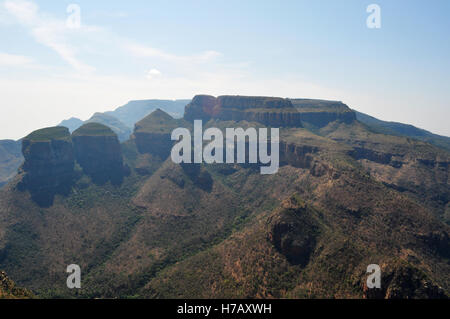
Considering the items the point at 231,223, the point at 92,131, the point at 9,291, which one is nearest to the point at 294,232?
the point at 231,223

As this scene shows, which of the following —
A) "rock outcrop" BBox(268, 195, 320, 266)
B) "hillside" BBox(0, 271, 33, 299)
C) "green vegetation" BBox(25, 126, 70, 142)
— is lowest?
"hillside" BBox(0, 271, 33, 299)

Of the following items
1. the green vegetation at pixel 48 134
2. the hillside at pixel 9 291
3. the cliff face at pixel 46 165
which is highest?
the green vegetation at pixel 48 134

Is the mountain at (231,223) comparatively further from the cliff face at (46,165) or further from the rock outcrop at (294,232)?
the cliff face at (46,165)

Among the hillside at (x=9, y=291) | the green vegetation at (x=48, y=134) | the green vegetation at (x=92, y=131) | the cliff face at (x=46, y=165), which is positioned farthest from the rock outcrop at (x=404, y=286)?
the green vegetation at (x=92, y=131)

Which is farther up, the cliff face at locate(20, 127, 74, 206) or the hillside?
the cliff face at locate(20, 127, 74, 206)

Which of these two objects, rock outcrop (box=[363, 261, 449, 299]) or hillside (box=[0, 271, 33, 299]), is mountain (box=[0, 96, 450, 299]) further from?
hillside (box=[0, 271, 33, 299])

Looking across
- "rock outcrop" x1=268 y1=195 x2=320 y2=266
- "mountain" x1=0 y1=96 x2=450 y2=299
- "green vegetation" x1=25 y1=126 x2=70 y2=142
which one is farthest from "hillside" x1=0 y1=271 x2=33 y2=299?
"green vegetation" x1=25 y1=126 x2=70 y2=142
